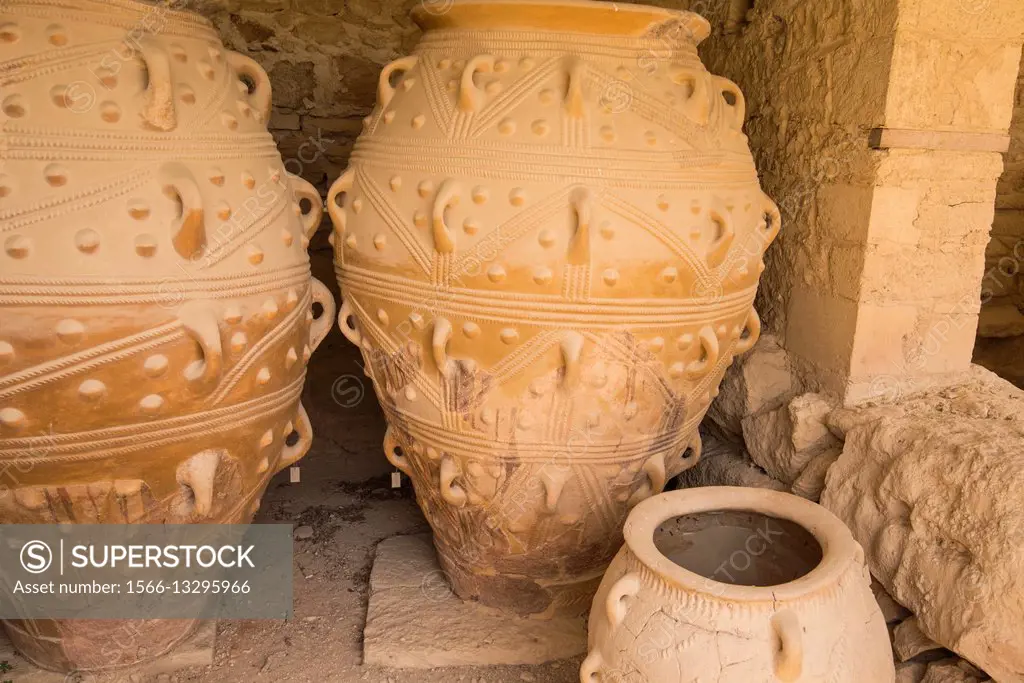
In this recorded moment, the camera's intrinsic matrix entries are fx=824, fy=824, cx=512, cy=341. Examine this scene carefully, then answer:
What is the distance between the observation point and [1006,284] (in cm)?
357

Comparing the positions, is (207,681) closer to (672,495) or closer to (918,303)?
(672,495)

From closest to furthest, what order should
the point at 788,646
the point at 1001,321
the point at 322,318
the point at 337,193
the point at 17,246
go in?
the point at 788,646
the point at 17,246
the point at 337,193
the point at 322,318
the point at 1001,321

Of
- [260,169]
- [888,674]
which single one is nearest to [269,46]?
[260,169]

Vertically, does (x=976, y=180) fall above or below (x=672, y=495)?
above

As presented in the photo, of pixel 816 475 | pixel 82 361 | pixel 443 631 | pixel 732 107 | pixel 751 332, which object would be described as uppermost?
pixel 732 107

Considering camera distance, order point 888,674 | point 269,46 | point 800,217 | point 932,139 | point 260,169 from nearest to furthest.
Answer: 1. point 888,674
2. point 260,169
3. point 932,139
4. point 800,217
5. point 269,46

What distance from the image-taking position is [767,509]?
174cm

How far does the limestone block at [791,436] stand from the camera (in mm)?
2143

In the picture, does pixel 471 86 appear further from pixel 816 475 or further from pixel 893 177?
pixel 816 475

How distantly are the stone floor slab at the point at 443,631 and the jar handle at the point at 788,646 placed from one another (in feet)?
2.55

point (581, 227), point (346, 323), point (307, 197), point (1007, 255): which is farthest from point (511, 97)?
point (1007, 255)

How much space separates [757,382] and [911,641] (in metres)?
0.82

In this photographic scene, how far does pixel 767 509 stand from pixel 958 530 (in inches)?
14.6

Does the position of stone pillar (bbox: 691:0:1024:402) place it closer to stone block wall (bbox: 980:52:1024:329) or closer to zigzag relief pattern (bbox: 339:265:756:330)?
zigzag relief pattern (bbox: 339:265:756:330)
